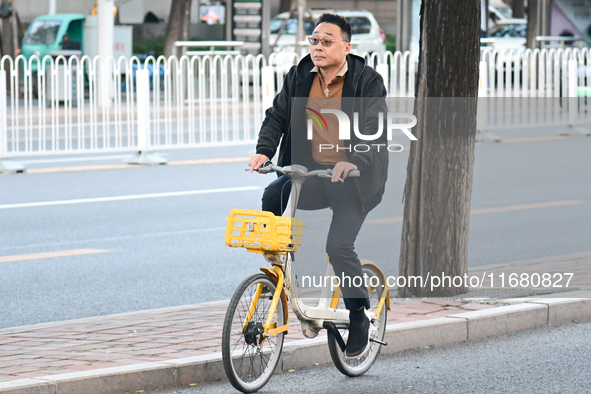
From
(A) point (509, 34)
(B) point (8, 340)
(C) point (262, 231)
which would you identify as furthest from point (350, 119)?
(A) point (509, 34)

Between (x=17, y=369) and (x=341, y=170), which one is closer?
(x=341, y=170)

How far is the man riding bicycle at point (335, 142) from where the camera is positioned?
16.7ft

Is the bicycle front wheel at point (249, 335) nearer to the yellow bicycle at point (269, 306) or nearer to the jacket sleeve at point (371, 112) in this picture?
the yellow bicycle at point (269, 306)

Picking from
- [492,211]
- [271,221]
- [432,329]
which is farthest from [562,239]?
[271,221]

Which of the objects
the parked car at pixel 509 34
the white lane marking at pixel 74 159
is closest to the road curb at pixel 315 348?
the white lane marking at pixel 74 159

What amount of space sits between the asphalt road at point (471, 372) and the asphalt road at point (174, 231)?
2.97 feet

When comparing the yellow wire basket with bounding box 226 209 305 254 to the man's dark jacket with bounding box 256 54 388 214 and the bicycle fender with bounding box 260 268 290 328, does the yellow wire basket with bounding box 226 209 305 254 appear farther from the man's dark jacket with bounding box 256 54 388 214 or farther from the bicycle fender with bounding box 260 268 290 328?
the man's dark jacket with bounding box 256 54 388 214

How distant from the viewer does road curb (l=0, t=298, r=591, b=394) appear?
15.7ft

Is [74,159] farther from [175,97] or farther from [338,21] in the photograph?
[338,21]

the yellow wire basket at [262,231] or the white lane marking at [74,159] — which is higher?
the yellow wire basket at [262,231]

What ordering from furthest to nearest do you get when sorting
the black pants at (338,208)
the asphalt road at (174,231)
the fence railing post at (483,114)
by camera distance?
1. the fence railing post at (483,114)
2. the asphalt road at (174,231)
3. the black pants at (338,208)

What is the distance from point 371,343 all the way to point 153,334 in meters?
1.23

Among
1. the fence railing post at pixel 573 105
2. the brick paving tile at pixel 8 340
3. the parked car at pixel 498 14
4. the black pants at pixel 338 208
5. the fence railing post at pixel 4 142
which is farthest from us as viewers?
the parked car at pixel 498 14

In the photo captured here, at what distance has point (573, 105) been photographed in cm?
1825
